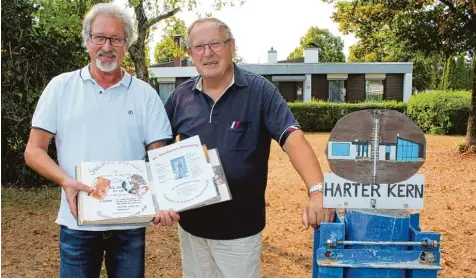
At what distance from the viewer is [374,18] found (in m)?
13.8

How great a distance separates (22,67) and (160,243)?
12.7ft

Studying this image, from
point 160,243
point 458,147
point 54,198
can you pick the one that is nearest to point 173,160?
point 160,243

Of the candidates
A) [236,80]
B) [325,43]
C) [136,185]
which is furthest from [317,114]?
[325,43]

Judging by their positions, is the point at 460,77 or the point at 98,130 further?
the point at 460,77

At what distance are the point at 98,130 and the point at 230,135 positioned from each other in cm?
64

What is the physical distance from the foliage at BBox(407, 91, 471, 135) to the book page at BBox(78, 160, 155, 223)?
1826 centimetres

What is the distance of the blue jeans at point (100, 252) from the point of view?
2541 millimetres

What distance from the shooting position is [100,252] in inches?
104

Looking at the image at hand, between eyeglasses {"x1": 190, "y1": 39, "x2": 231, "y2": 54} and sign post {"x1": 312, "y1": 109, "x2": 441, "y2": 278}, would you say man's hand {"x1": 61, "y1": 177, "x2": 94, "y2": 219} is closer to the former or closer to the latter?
eyeglasses {"x1": 190, "y1": 39, "x2": 231, "y2": 54}

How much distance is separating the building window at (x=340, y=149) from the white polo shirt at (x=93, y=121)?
886 millimetres

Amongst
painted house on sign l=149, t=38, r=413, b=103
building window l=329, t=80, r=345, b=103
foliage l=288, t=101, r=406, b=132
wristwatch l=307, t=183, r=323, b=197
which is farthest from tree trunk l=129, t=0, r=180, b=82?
building window l=329, t=80, r=345, b=103

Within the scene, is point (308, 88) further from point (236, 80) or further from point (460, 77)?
point (236, 80)

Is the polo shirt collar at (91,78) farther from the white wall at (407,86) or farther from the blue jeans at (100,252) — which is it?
the white wall at (407,86)

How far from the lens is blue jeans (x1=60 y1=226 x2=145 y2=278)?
100 inches
